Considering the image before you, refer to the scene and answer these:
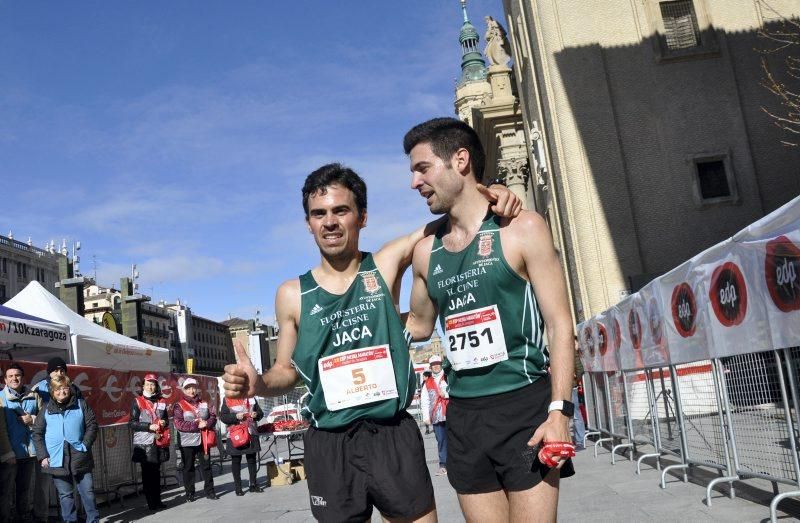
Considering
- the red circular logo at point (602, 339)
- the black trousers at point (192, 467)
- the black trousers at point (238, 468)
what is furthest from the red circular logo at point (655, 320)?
the black trousers at point (192, 467)

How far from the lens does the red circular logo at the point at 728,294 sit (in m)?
6.41

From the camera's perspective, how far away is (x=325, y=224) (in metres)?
3.76

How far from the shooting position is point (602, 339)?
1325cm

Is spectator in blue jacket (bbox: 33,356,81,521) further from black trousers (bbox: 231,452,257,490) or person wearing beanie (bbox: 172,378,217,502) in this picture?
black trousers (bbox: 231,452,257,490)

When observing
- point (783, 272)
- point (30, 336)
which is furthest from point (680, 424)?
point (30, 336)

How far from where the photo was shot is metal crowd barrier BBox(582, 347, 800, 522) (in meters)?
6.44

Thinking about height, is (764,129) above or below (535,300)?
above

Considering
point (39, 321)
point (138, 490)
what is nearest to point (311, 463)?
point (39, 321)

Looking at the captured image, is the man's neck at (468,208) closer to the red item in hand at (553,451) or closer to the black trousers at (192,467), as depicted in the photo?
the red item in hand at (553,451)

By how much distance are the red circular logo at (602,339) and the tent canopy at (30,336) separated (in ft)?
28.2

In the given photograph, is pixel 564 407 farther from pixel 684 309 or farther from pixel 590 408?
pixel 590 408

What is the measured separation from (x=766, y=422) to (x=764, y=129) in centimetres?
2241

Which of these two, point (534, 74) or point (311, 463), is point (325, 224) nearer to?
point (311, 463)

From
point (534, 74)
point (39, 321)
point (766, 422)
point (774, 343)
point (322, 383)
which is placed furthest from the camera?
point (534, 74)
